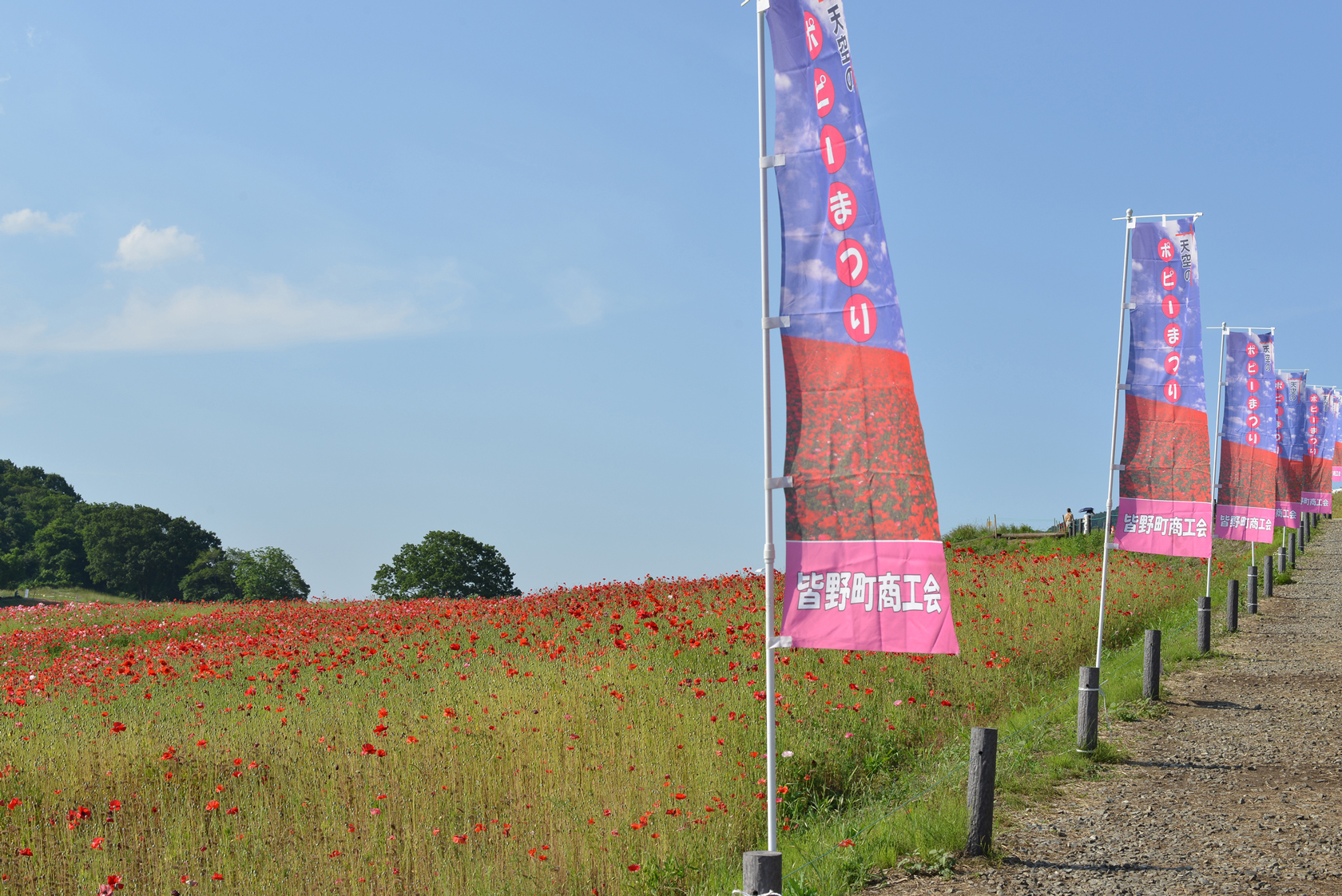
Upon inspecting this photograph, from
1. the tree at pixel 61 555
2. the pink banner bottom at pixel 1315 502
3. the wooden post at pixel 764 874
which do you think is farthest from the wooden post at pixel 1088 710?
the tree at pixel 61 555

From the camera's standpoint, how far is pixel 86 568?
207 ft

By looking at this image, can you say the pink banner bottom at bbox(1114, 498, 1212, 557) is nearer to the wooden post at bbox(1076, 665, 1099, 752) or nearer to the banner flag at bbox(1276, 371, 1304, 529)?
the wooden post at bbox(1076, 665, 1099, 752)

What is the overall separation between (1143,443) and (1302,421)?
20252 millimetres

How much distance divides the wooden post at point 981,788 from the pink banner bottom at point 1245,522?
596 inches

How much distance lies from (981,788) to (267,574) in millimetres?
60852

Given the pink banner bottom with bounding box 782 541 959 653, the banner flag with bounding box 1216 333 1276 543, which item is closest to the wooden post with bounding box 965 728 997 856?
the pink banner bottom with bounding box 782 541 959 653

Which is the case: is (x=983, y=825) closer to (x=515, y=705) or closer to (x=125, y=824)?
(x=515, y=705)

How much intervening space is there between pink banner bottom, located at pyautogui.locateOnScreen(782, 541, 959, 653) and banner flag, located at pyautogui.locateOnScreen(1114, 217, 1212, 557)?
7.88 m

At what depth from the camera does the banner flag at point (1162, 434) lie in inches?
472

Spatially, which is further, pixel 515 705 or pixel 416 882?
pixel 515 705

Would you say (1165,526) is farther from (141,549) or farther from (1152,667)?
(141,549)

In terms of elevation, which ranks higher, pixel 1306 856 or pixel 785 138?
pixel 785 138

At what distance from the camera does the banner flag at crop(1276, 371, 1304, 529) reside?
25.4 metres

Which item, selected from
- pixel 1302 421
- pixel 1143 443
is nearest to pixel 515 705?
pixel 1143 443
